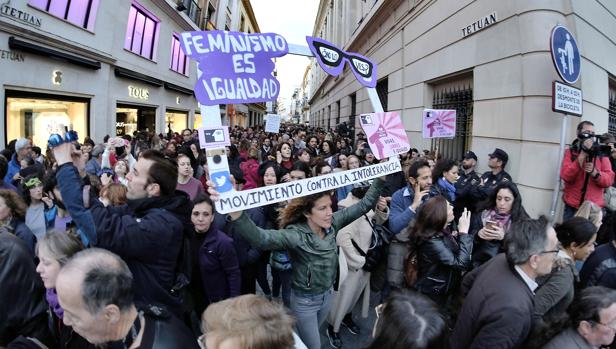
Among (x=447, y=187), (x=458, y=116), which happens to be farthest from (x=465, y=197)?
(x=458, y=116)

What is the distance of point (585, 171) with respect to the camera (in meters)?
4.95

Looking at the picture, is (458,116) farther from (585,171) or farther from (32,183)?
(32,183)

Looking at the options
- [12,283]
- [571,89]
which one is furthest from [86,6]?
[571,89]

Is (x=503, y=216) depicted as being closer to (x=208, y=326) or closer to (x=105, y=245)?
(x=208, y=326)

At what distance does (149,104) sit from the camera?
17.3 metres

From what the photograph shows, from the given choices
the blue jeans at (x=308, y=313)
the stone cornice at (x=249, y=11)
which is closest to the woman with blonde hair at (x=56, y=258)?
the blue jeans at (x=308, y=313)

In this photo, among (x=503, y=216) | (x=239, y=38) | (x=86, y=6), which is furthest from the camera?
(x=86, y=6)

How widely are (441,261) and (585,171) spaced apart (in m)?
3.53

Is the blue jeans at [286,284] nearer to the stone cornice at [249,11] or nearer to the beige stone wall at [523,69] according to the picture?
the beige stone wall at [523,69]

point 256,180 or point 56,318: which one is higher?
point 256,180

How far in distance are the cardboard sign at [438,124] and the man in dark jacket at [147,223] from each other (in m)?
5.62

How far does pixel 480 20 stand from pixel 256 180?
560cm

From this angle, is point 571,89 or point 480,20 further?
point 480,20

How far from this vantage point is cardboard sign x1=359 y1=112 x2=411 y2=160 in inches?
123
